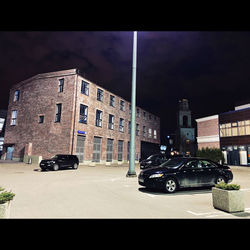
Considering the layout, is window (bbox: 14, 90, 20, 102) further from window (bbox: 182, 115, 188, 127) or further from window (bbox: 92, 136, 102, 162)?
window (bbox: 182, 115, 188, 127)

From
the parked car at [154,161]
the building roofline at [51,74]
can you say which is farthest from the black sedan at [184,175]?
the building roofline at [51,74]

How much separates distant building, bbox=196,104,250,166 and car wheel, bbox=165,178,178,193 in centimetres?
2595

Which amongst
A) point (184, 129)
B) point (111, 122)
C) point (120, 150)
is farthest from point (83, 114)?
point (184, 129)

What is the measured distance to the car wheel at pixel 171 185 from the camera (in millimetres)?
8434

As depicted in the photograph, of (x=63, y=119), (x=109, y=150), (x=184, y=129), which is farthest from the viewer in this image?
(x=184, y=129)

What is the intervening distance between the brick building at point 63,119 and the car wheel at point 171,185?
17.9 m

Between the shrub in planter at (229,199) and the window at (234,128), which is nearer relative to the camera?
the shrub in planter at (229,199)

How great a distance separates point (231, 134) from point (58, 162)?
27161mm

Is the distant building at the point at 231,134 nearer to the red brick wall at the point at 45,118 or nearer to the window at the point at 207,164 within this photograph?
the window at the point at 207,164

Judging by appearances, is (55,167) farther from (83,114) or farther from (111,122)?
(111,122)

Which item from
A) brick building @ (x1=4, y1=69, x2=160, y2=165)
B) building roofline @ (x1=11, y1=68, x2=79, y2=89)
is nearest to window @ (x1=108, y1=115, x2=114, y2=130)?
brick building @ (x1=4, y1=69, x2=160, y2=165)

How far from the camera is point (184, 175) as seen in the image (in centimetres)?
878
